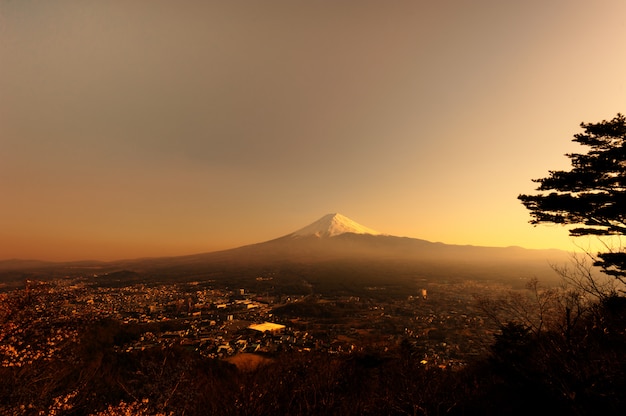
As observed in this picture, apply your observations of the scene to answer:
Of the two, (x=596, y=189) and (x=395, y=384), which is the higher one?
(x=596, y=189)

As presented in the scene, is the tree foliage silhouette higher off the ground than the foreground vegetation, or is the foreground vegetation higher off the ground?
the tree foliage silhouette

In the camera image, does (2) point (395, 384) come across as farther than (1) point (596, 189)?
Yes

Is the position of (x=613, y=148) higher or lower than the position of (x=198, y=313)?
higher

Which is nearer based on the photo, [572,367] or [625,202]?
[572,367]

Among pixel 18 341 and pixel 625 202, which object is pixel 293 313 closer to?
pixel 18 341

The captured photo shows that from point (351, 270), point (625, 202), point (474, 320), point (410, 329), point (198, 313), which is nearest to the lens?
point (625, 202)

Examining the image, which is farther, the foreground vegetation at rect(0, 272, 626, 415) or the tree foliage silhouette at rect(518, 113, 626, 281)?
the tree foliage silhouette at rect(518, 113, 626, 281)

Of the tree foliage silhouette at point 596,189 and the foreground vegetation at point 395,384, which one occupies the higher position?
the tree foliage silhouette at point 596,189

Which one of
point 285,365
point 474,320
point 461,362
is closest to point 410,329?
point 474,320

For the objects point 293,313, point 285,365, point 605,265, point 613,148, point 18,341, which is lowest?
point 293,313

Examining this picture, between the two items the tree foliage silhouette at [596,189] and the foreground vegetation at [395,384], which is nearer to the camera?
the foreground vegetation at [395,384]

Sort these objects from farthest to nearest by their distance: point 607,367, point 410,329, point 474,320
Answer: point 474,320, point 410,329, point 607,367
